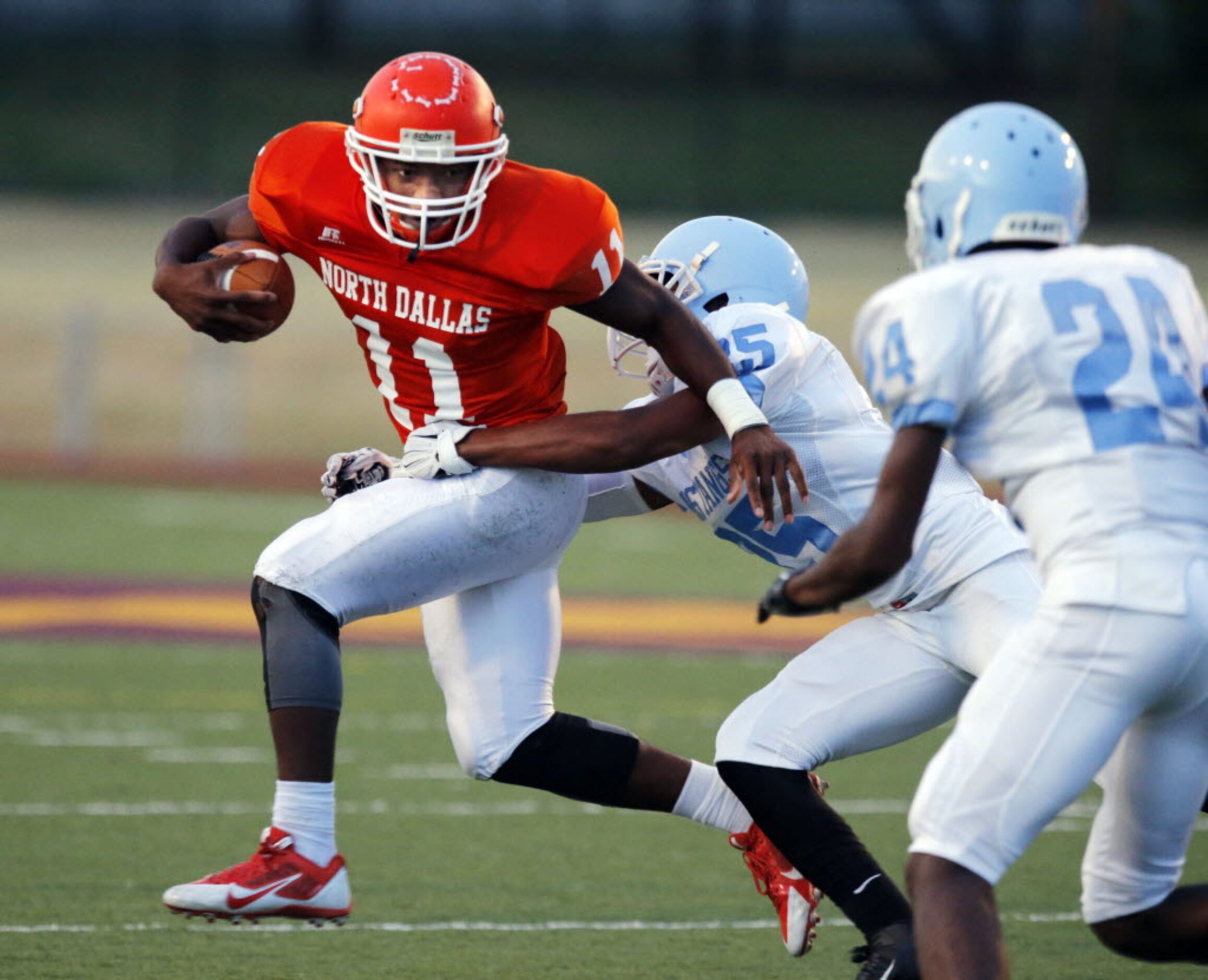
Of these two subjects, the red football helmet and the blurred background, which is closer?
the red football helmet

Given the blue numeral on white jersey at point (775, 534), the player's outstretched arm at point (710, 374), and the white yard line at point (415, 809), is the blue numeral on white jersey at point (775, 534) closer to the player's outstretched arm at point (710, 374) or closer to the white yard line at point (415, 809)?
the player's outstretched arm at point (710, 374)

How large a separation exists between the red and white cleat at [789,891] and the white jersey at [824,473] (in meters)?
0.50

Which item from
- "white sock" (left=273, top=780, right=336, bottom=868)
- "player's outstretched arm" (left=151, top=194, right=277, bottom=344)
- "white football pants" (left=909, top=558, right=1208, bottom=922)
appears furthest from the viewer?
"player's outstretched arm" (left=151, top=194, right=277, bottom=344)

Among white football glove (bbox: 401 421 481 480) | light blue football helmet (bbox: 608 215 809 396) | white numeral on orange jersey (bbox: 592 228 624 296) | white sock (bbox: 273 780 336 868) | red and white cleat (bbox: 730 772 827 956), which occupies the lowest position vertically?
red and white cleat (bbox: 730 772 827 956)

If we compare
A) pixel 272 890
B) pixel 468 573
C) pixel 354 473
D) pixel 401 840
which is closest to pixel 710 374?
pixel 468 573

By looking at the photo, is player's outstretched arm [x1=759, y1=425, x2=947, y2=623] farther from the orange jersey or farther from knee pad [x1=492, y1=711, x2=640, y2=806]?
knee pad [x1=492, y1=711, x2=640, y2=806]

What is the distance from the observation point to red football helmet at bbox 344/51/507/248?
3.74 metres

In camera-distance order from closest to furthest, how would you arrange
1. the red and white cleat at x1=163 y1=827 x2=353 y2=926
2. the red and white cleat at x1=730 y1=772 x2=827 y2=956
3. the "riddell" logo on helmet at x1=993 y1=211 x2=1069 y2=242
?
the "riddell" logo on helmet at x1=993 y1=211 x2=1069 y2=242
the red and white cleat at x1=163 y1=827 x2=353 y2=926
the red and white cleat at x1=730 y1=772 x2=827 y2=956

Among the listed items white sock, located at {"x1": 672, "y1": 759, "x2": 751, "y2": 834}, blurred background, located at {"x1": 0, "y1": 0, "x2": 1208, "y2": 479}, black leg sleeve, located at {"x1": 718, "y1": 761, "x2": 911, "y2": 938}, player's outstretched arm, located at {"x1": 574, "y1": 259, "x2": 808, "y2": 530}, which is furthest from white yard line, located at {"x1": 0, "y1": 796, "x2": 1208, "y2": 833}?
blurred background, located at {"x1": 0, "y1": 0, "x2": 1208, "y2": 479}

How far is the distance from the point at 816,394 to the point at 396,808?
101 inches

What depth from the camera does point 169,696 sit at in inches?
305

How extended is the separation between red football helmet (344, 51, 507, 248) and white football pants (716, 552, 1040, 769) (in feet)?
3.69

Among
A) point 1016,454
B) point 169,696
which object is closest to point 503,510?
point 1016,454

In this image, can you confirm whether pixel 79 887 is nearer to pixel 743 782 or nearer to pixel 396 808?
pixel 396 808
